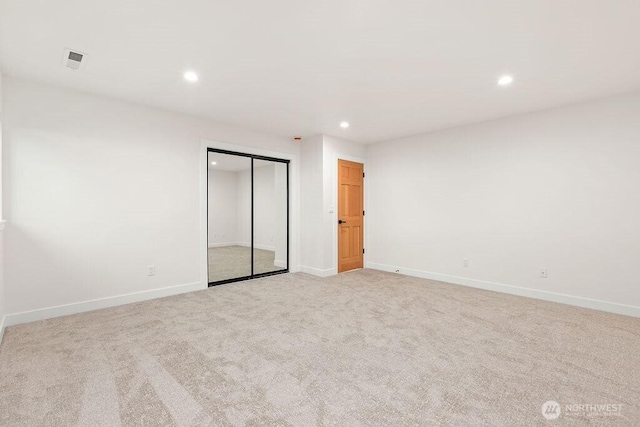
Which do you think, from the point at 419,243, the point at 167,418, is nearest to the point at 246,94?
the point at 167,418

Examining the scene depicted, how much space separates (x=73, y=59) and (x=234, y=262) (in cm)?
331

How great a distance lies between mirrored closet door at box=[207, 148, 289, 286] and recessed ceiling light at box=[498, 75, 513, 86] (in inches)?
135

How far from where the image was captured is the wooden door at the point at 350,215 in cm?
545

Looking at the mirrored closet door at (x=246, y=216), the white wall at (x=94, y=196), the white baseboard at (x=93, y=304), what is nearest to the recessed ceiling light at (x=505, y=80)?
the mirrored closet door at (x=246, y=216)

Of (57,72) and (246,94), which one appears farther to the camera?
(246,94)

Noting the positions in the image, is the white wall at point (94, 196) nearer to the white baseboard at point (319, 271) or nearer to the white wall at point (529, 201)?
the white baseboard at point (319, 271)

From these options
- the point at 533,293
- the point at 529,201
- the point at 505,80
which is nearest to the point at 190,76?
the point at 505,80

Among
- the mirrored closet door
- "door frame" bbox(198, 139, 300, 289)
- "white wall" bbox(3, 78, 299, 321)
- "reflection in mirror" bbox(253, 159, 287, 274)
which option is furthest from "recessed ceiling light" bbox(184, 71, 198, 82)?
"reflection in mirror" bbox(253, 159, 287, 274)

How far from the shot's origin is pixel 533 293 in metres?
3.91

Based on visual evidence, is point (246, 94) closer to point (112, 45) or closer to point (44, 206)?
point (112, 45)

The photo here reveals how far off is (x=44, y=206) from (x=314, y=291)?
325 centimetres

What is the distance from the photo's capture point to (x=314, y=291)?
4.16m

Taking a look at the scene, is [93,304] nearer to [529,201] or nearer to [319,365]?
[319,365]

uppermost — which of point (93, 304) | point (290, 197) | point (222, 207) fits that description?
point (290, 197)
